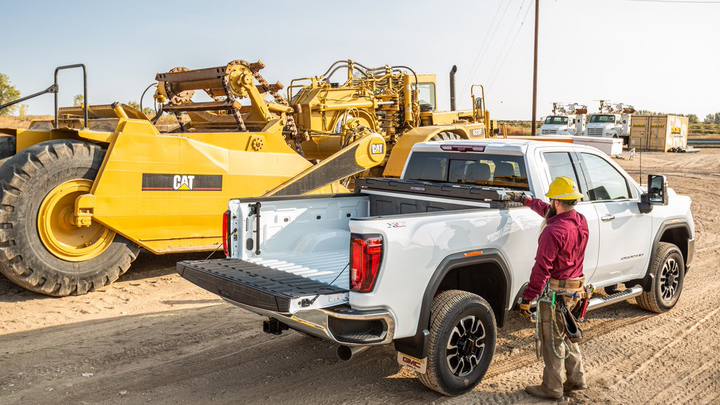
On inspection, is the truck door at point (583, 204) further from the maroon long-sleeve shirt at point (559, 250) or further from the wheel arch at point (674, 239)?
the wheel arch at point (674, 239)

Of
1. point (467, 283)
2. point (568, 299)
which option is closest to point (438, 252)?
point (467, 283)

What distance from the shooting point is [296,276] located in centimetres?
514

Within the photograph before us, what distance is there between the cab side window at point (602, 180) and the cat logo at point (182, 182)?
205 inches

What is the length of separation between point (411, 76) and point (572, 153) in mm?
8281

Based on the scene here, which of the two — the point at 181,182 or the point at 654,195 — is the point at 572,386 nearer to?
the point at 654,195

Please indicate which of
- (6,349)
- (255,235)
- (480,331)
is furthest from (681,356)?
(6,349)

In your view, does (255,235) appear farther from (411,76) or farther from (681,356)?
(411,76)

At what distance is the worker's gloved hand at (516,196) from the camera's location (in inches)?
216

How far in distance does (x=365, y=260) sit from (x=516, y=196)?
1748mm

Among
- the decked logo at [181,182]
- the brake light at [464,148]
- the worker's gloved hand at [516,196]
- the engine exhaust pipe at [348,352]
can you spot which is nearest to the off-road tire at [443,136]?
the decked logo at [181,182]

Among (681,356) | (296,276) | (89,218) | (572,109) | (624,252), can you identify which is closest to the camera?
(296,276)

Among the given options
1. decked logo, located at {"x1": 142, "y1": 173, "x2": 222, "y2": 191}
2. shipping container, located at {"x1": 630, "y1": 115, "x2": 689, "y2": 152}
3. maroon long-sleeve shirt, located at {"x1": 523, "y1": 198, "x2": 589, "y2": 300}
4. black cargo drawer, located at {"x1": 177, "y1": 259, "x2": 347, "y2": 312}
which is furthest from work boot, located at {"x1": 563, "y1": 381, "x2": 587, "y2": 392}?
shipping container, located at {"x1": 630, "y1": 115, "x2": 689, "y2": 152}

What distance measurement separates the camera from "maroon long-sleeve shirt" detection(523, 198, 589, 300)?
4.91m

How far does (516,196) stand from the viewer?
5.50m
